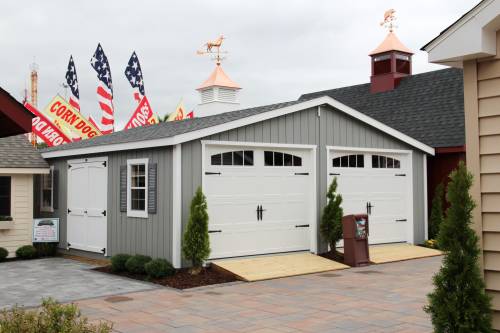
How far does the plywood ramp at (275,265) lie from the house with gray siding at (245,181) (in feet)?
0.87

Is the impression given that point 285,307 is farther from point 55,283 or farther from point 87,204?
point 87,204

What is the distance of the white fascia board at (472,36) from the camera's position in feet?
15.1

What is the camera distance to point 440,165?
15.1 metres

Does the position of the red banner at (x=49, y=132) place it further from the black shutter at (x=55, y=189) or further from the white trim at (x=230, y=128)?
the black shutter at (x=55, y=189)

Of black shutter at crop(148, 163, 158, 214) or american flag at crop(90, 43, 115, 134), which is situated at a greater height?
american flag at crop(90, 43, 115, 134)

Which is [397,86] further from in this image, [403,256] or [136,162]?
[136,162]

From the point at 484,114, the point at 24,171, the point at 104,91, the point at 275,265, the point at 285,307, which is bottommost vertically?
the point at 285,307

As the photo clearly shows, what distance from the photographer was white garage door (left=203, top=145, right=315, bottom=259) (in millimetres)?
10695

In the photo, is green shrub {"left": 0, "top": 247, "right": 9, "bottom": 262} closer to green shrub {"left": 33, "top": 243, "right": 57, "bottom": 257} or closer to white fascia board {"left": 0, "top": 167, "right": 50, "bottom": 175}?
green shrub {"left": 33, "top": 243, "right": 57, "bottom": 257}

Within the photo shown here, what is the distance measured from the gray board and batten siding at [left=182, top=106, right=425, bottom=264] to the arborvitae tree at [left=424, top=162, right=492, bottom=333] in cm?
622

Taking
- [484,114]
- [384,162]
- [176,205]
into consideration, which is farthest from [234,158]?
[484,114]

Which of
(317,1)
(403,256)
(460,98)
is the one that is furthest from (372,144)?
(460,98)

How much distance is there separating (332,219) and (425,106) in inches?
292

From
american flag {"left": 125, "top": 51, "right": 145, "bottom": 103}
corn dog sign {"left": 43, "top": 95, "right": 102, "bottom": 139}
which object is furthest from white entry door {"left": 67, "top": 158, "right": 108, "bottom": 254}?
american flag {"left": 125, "top": 51, "right": 145, "bottom": 103}
